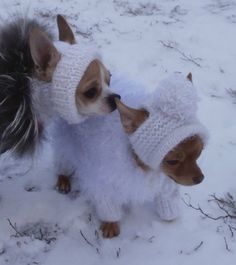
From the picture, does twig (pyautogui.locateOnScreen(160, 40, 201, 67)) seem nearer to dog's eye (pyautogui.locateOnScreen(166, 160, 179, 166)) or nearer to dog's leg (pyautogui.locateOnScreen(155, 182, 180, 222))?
dog's leg (pyautogui.locateOnScreen(155, 182, 180, 222))

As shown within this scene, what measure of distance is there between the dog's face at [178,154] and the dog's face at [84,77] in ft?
0.53

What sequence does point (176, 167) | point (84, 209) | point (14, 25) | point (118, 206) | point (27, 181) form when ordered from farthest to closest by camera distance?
point (27, 181) → point (84, 209) → point (118, 206) → point (14, 25) → point (176, 167)

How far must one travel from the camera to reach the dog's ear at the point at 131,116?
198 centimetres

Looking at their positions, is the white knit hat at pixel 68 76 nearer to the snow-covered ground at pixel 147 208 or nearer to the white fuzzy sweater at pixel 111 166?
the white fuzzy sweater at pixel 111 166

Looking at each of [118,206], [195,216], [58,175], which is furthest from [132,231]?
[58,175]

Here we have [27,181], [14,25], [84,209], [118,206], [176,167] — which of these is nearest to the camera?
[176,167]

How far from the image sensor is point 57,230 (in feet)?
8.25

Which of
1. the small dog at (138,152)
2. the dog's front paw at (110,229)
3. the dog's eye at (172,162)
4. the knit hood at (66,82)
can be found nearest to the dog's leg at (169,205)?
the small dog at (138,152)

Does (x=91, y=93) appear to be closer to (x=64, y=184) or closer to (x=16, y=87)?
(x=16, y=87)

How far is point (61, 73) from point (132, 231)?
3.13 feet

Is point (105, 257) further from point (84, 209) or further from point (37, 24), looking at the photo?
point (37, 24)

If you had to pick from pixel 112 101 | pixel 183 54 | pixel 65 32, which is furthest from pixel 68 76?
pixel 183 54

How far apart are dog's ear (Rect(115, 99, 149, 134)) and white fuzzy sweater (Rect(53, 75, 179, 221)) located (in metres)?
0.17

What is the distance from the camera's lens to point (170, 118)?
6.36 ft
